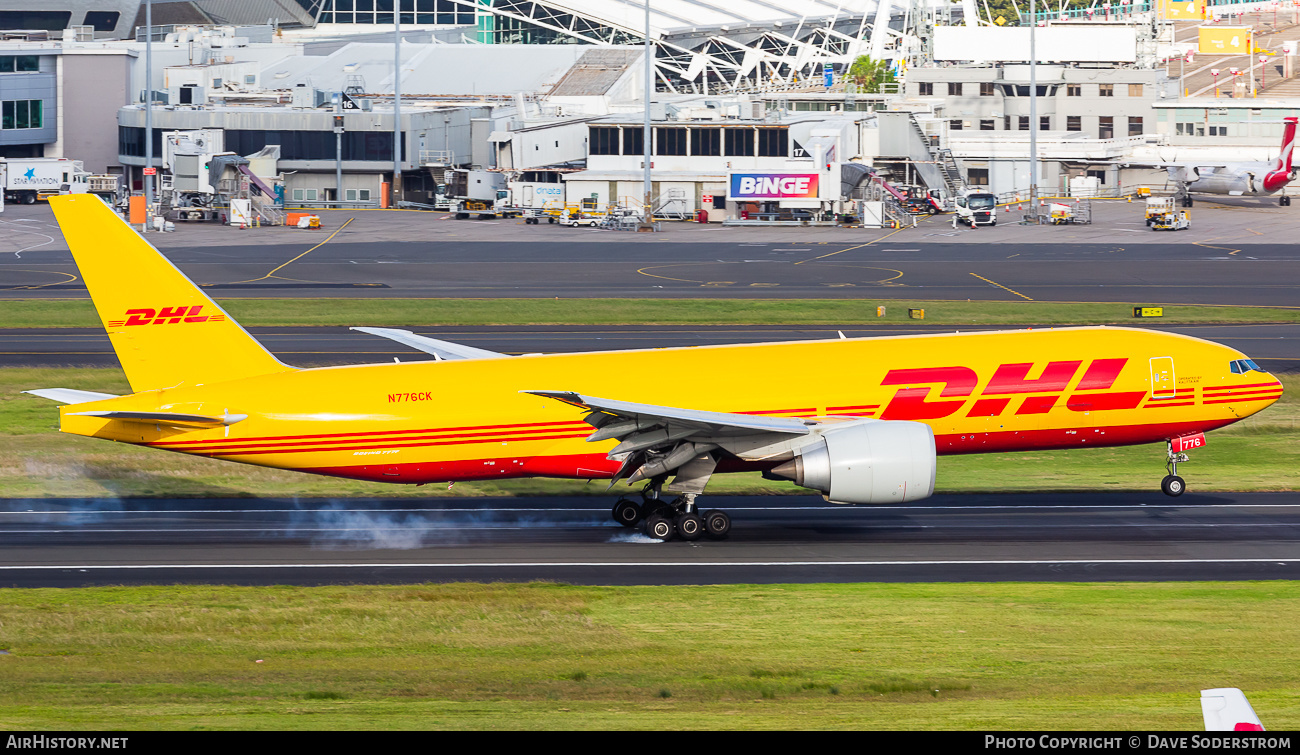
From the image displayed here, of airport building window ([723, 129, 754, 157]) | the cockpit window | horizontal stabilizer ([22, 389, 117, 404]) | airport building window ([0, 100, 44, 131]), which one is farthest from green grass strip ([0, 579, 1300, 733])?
airport building window ([0, 100, 44, 131])

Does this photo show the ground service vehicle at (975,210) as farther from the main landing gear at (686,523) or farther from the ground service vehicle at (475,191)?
the main landing gear at (686,523)

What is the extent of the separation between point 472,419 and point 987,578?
1278cm

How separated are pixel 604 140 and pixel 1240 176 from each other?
6331 cm

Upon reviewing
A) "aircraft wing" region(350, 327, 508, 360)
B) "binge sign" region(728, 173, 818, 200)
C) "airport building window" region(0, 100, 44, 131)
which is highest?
"airport building window" region(0, 100, 44, 131)

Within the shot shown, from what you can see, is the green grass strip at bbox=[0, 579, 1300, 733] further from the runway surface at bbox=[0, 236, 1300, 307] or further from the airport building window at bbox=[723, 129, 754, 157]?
the airport building window at bbox=[723, 129, 754, 157]

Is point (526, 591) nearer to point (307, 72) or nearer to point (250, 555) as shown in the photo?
point (250, 555)

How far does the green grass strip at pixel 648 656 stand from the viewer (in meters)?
20.3

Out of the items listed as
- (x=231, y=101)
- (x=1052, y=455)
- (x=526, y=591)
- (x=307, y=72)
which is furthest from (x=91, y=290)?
(x=307, y=72)

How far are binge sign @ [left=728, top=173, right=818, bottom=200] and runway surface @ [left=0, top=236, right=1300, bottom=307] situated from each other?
54.5ft

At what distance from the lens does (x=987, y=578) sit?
3045cm

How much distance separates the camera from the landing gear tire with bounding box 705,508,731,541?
114ft

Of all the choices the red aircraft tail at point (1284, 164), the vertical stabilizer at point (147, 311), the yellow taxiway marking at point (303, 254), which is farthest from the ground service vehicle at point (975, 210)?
the vertical stabilizer at point (147, 311)

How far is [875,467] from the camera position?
31.8m

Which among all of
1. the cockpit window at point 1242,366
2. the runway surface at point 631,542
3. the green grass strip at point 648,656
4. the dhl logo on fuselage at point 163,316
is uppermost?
the dhl logo on fuselage at point 163,316
